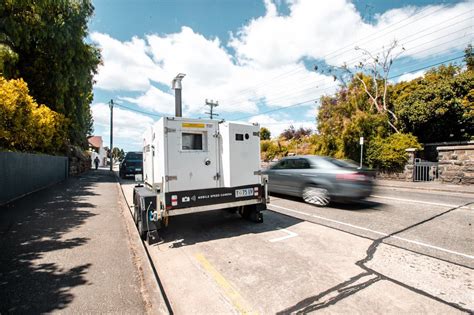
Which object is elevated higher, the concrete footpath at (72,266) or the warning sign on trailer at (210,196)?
the warning sign on trailer at (210,196)

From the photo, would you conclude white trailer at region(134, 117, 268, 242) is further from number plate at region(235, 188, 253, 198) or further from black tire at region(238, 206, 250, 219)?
black tire at region(238, 206, 250, 219)

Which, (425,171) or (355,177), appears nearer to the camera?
(355,177)

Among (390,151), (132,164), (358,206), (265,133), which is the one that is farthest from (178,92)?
(265,133)

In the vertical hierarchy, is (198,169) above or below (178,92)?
below

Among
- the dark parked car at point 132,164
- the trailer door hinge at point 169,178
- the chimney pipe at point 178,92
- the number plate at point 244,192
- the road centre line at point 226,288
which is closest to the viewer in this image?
the road centre line at point 226,288

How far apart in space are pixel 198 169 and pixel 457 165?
47.3 ft

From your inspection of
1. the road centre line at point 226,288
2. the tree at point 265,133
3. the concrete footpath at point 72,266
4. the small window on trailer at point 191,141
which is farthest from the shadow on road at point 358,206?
the tree at point 265,133

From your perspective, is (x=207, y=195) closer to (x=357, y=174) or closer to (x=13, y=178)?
(x=357, y=174)

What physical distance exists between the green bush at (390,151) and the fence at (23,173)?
19261 mm

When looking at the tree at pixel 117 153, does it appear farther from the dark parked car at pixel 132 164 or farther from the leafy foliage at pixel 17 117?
the leafy foliage at pixel 17 117

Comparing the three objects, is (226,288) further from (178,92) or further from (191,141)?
(178,92)

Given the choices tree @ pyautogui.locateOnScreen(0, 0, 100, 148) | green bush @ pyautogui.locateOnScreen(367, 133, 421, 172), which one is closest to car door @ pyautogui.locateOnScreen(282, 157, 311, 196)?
green bush @ pyautogui.locateOnScreen(367, 133, 421, 172)

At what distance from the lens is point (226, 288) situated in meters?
3.12

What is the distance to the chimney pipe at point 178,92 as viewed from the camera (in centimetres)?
659
